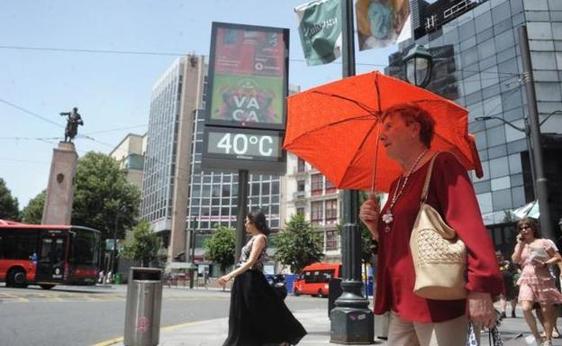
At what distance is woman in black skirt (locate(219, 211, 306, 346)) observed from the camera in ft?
18.6

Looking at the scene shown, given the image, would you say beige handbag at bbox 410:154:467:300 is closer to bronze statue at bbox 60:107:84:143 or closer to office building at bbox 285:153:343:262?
bronze statue at bbox 60:107:84:143

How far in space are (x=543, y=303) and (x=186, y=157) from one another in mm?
72672

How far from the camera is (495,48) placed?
44.8 meters

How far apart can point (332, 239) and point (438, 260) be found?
189 feet

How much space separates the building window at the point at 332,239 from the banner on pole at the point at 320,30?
161ft

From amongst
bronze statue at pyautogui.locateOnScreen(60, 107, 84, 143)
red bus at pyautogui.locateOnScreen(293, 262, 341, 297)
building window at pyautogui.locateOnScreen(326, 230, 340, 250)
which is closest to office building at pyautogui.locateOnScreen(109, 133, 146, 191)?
building window at pyautogui.locateOnScreen(326, 230, 340, 250)

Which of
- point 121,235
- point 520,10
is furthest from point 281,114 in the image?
point 121,235

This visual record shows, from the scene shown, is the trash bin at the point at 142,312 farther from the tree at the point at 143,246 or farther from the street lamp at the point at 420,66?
the tree at the point at 143,246

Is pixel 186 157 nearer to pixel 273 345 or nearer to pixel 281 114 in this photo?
pixel 281 114

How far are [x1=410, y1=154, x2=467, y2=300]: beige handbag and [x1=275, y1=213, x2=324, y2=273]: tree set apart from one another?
48491mm

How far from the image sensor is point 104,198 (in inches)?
2032

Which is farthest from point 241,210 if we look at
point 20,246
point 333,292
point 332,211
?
point 332,211

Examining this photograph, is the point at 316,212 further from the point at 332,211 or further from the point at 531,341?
the point at 531,341

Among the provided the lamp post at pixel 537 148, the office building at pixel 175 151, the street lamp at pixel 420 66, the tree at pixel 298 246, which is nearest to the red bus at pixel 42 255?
the lamp post at pixel 537 148
